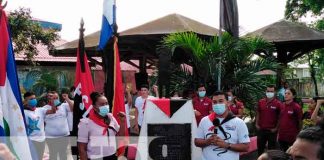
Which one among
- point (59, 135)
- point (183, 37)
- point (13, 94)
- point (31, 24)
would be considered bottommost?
point (59, 135)

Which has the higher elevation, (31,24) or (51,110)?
(31,24)

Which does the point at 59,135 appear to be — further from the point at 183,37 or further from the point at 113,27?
the point at 183,37

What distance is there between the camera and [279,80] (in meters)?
11.7

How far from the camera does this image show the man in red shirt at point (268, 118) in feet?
29.7

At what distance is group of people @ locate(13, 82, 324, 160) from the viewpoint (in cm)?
522

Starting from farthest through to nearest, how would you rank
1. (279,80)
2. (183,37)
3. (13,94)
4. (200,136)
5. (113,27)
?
(279,80) < (183,37) < (113,27) < (200,136) < (13,94)

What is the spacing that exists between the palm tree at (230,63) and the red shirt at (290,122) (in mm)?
828

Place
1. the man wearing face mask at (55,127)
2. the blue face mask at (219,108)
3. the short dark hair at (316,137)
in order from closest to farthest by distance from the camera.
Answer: the short dark hair at (316,137), the blue face mask at (219,108), the man wearing face mask at (55,127)

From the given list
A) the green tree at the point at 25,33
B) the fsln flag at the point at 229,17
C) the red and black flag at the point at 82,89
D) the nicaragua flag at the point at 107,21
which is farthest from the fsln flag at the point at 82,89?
the green tree at the point at 25,33

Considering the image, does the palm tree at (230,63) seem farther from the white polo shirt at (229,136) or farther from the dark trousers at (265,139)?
the white polo shirt at (229,136)

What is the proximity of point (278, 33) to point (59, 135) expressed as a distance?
22.4 ft

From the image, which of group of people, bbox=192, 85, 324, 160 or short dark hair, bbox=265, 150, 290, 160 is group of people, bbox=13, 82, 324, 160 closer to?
group of people, bbox=192, 85, 324, 160

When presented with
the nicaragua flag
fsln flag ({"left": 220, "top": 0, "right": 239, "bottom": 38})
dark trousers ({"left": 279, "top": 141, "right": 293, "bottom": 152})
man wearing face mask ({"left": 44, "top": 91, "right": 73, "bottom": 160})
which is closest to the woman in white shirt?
the nicaragua flag

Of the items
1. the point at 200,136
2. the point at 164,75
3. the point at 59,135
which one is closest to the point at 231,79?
the point at 164,75
